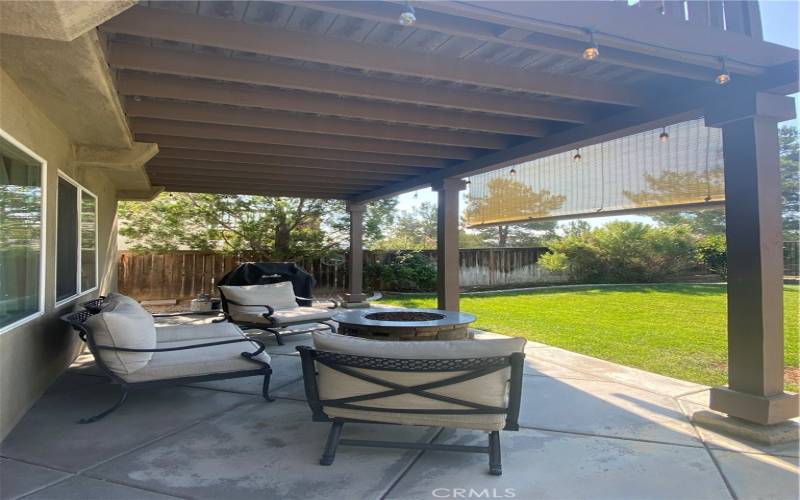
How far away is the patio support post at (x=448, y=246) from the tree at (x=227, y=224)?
6674 mm

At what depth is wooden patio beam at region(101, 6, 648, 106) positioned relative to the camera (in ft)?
8.59

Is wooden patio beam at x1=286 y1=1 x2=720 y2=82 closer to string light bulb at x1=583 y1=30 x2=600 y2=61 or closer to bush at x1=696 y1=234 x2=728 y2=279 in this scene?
string light bulb at x1=583 y1=30 x2=600 y2=61

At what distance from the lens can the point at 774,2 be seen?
3.10m

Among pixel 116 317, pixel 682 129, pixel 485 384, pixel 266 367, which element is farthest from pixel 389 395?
pixel 682 129

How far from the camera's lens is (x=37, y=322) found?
138 inches

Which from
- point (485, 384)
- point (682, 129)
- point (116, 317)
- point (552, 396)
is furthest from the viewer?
point (682, 129)

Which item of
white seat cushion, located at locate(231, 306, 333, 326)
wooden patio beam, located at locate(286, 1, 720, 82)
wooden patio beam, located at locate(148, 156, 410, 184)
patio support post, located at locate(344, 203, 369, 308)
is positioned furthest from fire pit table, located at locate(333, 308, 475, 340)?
patio support post, located at locate(344, 203, 369, 308)

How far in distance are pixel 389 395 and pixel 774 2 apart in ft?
12.0

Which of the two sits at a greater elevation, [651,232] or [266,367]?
[651,232]

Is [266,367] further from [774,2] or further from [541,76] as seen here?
[774,2]

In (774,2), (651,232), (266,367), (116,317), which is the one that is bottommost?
(266,367)

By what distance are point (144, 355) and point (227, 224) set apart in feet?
30.5

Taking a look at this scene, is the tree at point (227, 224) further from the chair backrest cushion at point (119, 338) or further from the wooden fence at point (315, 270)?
the chair backrest cushion at point (119, 338)

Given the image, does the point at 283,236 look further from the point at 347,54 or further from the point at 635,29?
the point at 635,29
